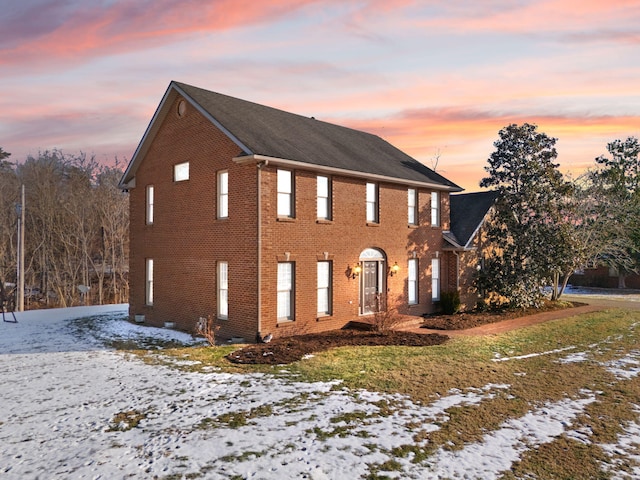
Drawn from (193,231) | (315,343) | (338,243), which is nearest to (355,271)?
(338,243)

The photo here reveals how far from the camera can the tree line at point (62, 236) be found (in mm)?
35281

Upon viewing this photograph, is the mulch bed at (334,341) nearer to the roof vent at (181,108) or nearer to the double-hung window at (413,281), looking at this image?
the double-hung window at (413,281)

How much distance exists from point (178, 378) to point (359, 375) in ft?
14.0

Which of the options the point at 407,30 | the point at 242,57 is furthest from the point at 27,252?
the point at 407,30

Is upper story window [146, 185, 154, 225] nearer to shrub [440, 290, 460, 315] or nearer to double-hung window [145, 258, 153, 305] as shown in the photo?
double-hung window [145, 258, 153, 305]

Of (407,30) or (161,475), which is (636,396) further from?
(407,30)

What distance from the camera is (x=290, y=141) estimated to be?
1702 cm

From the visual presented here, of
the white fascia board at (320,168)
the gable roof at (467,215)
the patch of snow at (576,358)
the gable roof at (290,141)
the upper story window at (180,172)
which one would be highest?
the gable roof at (290,141)

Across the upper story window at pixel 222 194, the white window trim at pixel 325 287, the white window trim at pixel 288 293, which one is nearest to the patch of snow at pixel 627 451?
the white window trim at pixel 288 293

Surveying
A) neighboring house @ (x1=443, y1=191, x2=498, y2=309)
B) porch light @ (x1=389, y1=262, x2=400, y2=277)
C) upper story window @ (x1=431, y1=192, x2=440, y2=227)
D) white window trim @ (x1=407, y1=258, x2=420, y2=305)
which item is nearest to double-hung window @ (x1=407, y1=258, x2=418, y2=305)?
white window trim @ (x1=407, y1=258, x2=420, y2=305)

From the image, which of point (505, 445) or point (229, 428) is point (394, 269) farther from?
point (229, 428)

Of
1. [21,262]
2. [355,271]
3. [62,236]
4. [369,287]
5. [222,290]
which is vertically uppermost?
[62,236]

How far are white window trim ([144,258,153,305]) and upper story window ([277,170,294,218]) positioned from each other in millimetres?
7775

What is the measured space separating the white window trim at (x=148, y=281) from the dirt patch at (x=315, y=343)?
8.04 metres
